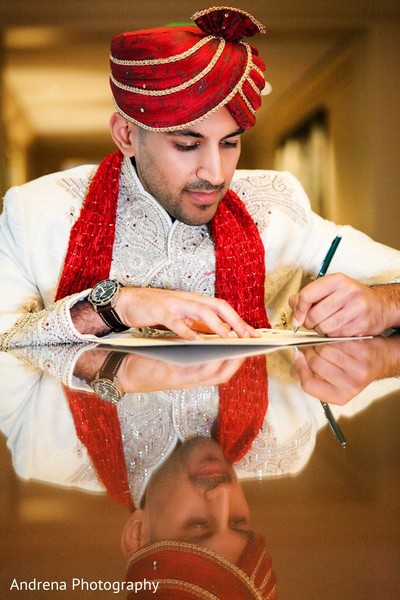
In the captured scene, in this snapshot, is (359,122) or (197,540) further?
(359,122)

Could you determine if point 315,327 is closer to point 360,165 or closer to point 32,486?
point 32,486

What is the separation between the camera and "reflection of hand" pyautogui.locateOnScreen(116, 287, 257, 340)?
1.18m

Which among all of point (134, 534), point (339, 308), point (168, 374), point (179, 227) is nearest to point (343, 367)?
point (168, 374)

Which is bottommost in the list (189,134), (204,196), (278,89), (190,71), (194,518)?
(194,518)

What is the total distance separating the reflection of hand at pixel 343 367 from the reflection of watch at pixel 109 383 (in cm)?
17

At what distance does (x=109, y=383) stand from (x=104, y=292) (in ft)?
2.07

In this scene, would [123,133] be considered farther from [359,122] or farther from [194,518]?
[359,122]

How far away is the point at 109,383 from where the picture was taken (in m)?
0.76

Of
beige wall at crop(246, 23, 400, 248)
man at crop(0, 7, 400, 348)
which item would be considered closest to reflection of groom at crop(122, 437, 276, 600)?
man at crop(0, 7, 400, 348)

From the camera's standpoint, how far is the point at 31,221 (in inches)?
67.5

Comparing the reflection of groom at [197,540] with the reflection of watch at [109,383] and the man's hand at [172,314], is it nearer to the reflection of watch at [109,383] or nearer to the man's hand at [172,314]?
the reflection of watch at [109,383]

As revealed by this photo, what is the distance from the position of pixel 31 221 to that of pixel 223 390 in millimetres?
1113

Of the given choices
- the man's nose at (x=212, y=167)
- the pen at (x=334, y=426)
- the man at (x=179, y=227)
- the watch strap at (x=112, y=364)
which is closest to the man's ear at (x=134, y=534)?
the pen at (x=334, y=426)

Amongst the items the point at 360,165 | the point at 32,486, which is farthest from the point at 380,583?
the point at 360,165
